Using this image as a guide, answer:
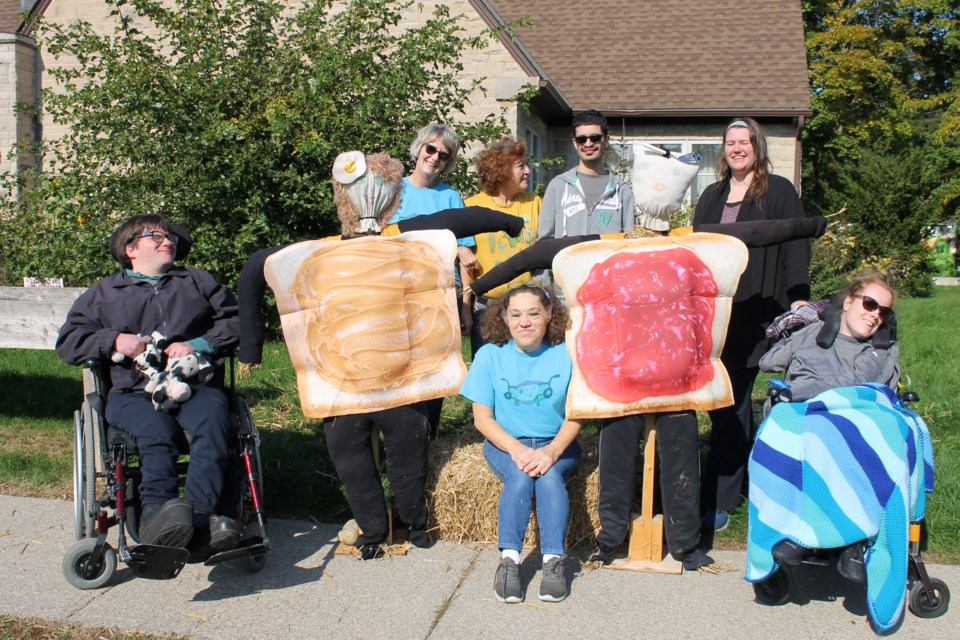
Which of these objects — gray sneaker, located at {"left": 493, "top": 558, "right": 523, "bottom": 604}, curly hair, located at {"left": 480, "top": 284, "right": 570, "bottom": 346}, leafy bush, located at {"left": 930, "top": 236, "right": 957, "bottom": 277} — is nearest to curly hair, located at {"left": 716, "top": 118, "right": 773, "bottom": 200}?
curly hair, located at {"left": 480, "top": 284, "right": 570, "bottom": 346}

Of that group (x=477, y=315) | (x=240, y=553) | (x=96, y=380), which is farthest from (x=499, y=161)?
(x=240, y=553)

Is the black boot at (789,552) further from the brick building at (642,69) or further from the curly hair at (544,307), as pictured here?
the brick building at (642,69)

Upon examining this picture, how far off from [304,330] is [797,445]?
2.15 meters

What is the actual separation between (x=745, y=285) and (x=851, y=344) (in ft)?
2.05

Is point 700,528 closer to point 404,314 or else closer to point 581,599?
point 581,599

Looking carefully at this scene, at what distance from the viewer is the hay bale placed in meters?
4.32

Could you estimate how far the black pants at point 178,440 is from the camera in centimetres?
385

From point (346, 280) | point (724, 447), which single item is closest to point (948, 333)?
point (724, 447)

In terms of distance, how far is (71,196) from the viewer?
27.2ft

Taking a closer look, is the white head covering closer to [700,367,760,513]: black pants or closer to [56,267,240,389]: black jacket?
[56,267,240,389]: black jacket

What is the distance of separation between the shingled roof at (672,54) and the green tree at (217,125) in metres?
6.82

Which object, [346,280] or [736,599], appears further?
[346,280]

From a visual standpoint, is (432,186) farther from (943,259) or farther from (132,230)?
(943,259)

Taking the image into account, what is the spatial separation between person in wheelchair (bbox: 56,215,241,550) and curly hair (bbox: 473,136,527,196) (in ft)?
5.02
